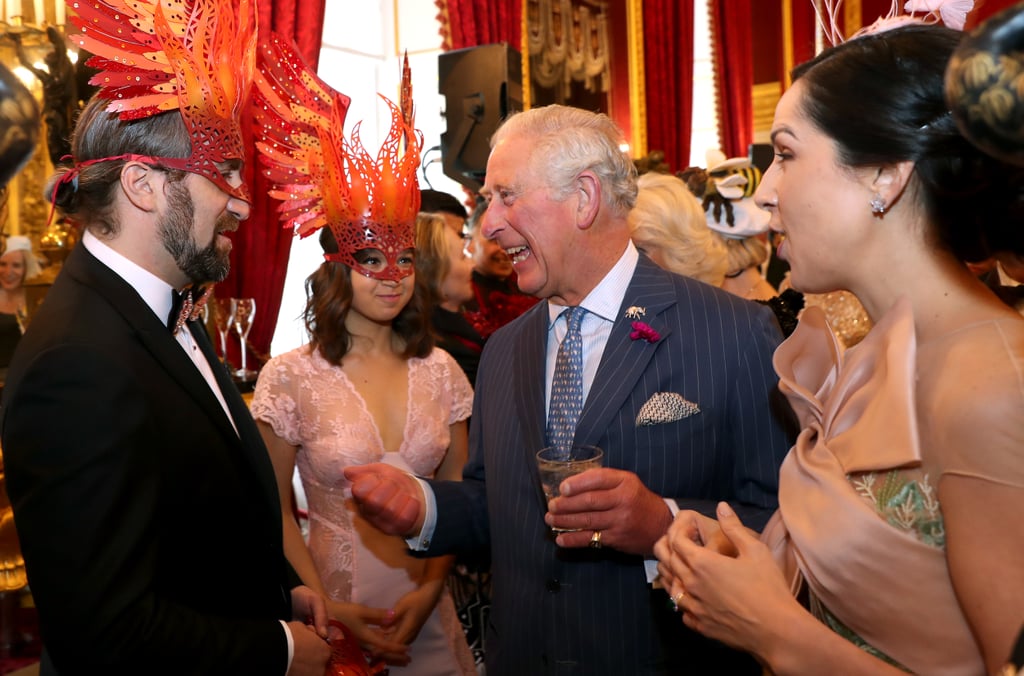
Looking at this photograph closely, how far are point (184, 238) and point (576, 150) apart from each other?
98cm

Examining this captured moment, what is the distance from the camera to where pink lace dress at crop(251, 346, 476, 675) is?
2.72 m

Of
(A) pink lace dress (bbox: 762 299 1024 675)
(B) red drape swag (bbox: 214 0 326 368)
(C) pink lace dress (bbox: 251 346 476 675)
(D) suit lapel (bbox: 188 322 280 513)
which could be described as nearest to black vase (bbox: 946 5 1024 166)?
(A) pink lace dress (bbox: 762 299 1024 675)

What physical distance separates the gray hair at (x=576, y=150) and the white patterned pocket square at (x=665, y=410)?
1.85 ft

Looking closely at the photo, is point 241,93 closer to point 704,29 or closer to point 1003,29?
point 1003,29

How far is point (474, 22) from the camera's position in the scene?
7359 mm

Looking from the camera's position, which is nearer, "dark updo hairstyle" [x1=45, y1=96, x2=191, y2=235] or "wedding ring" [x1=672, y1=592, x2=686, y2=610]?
"wedding ring" [x1=672, y1=592, x2=686, y2=610]

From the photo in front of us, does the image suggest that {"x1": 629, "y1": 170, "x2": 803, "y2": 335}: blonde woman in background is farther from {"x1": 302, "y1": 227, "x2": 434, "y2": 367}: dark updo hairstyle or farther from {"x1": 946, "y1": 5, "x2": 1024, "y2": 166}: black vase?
{"x1": 946, "y1": 5, "x2": 1024, "y2": 166}: black vase

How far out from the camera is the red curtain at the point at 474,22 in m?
7.17

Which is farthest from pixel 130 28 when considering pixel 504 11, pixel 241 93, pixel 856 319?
pixel 504 11

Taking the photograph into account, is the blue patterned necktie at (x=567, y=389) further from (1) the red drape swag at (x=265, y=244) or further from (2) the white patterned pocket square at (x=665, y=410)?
(1) the red drape swag at (x=265, y=244)

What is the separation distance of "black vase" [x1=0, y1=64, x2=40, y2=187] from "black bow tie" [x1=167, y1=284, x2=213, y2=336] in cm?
118

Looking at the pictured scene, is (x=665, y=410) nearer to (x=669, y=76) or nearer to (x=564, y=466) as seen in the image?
(x=564, y=466)

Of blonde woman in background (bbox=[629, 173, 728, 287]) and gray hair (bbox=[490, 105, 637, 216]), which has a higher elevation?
gray hair (bbox=[490, 105, 637, 216])

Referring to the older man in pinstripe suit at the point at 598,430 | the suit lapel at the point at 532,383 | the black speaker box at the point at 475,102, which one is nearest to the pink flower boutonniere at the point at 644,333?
the older man in pinstripe suit at the point at 598,430
